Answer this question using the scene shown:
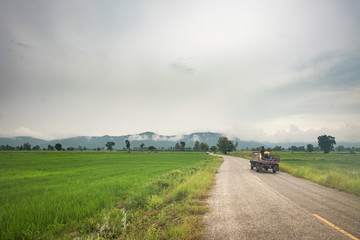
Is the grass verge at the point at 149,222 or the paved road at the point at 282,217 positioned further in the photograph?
the grass verge at the point at 149,222

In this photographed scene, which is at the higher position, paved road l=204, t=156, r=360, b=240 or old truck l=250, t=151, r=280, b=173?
old truck l=250, t=151, r=280, b=173

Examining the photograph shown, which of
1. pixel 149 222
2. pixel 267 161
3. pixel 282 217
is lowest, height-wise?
pixel 149 222

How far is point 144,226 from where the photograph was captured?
6.94m

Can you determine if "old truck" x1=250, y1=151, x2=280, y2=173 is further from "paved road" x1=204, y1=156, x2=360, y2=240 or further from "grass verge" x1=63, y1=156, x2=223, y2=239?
"grass verge" x1=63, y1=156, x2=223, y2=239

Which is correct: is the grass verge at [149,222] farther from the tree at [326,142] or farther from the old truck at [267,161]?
the tree at [326,142]

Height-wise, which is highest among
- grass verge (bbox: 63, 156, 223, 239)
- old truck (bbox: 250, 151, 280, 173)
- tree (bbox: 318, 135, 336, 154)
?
tree (bbox: 318, 135, 336, 154)

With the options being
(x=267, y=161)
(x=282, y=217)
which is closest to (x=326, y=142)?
Answer: (x=267, y=161)

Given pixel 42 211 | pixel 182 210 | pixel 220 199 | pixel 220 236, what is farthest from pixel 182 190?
pixel 42 211

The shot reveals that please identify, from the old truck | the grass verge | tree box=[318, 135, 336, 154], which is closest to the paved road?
the grass verge

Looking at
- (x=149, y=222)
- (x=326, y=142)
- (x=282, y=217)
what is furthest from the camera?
→ (x=326, y=142)

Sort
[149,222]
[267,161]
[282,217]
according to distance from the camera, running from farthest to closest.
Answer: [267,161] → [149,222] → [282,217]

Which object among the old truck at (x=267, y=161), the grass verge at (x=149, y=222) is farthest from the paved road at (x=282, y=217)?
the old truck at (x=267, y=161)

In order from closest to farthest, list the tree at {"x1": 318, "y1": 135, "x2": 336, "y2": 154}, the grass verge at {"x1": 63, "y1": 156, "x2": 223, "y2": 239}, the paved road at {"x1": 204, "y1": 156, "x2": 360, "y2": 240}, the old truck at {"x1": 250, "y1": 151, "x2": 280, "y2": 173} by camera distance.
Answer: the paved road at {"x1": 204, "y1": 156, "x2": 360, "y2": 240}
the grass verge at {"x1": 63, "y1": 156, "x2": 223, "y2": 239}
the old truck at {"x1": 250, "y1": 151, "x2": 280, "y2": 173}
the tree at {"x1": 318, "y1": 135, "x2": 336, "y2": 154}

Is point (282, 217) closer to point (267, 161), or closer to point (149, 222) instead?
point (149, 222)
